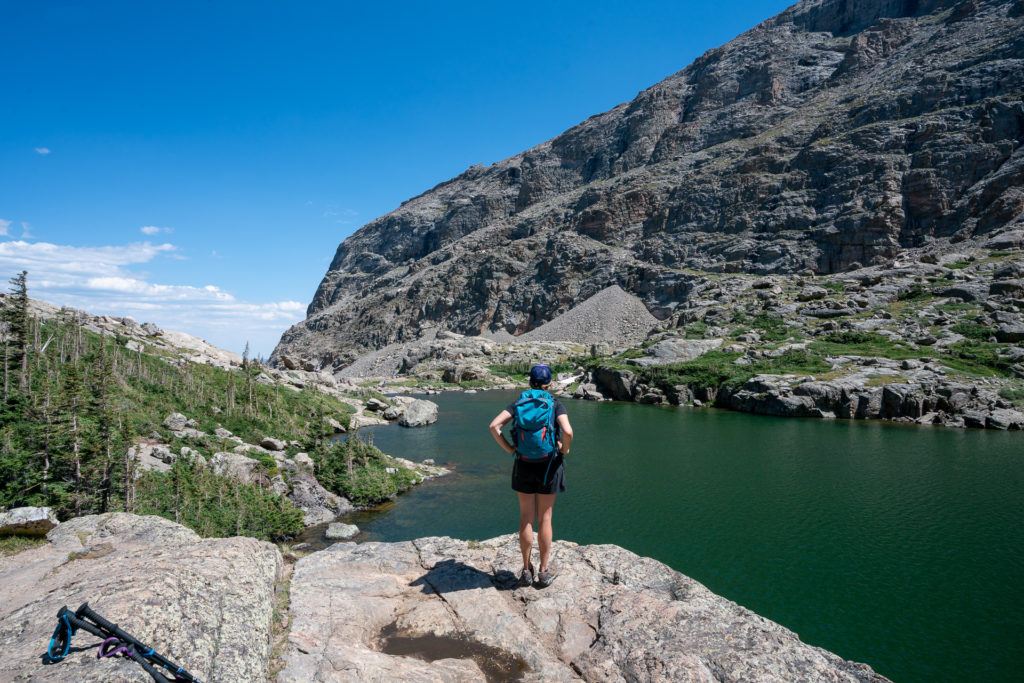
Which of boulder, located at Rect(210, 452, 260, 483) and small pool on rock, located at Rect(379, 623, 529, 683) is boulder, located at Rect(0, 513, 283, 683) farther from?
boulder, located at Rect(210, 452, 260, 483)

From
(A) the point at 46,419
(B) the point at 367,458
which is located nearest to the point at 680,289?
(B) the point at 367,458

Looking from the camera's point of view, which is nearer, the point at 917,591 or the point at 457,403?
the point at 917,591

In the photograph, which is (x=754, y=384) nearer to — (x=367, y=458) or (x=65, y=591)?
(x=367, y=458)

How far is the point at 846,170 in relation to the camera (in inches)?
5605

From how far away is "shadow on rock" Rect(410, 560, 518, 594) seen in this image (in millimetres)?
9172

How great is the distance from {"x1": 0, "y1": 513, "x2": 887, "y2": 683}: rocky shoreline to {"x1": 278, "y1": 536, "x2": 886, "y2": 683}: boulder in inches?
1.1

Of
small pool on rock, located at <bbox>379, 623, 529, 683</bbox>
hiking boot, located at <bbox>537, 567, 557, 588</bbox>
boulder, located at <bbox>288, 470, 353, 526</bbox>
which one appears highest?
hiking boot, located at <bbox>537, 567, 557, 588</bbox>

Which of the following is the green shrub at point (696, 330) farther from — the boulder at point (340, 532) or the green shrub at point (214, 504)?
the green shrub at point (214, 504)

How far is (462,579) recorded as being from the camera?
945 cm

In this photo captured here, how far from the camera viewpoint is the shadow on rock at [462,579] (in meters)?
9.17

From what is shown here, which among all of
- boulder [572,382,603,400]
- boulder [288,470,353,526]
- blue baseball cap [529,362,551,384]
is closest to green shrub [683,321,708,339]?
boulder [572,382,603,400]

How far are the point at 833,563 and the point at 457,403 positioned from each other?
68056 millimetres

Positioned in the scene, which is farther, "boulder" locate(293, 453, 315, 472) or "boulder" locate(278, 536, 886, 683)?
"boulder" locate(293, 453, 315, 472)

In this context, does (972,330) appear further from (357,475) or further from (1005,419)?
(357,475)
